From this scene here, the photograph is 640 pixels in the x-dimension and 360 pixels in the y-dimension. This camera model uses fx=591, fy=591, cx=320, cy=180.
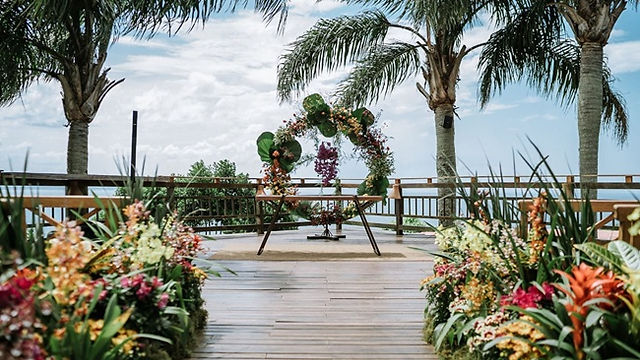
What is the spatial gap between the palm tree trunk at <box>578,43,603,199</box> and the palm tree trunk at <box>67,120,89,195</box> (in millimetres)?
7501

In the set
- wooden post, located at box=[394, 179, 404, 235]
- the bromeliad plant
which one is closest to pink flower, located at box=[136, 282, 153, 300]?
the bromeliad plant

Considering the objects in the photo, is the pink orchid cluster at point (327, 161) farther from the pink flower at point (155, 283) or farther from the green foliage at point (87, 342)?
the green foliage at point (87, 342)

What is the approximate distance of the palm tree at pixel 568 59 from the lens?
28.8 feet

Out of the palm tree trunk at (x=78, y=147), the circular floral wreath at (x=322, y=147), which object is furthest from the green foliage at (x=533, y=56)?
the palm tree trunk at (x=78, y=147)

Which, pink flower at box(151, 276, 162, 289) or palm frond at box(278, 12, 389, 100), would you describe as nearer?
pink flower at box(151, 276, 162, 289)

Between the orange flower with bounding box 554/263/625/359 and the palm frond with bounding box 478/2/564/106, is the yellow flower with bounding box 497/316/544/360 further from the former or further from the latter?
the palm frond with bounding box 478/2/564/106

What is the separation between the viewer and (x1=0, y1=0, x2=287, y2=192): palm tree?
26.4 feet

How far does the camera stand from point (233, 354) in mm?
2947

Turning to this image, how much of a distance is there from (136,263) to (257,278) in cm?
254

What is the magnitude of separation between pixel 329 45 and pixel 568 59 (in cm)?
419

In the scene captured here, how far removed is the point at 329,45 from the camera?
1012 cm

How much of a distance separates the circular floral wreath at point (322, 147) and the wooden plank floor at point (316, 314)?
2992 mm

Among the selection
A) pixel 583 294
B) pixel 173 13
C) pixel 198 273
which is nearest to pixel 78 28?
pixel 173 13

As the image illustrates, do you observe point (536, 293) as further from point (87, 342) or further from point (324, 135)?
point (324, 135)
